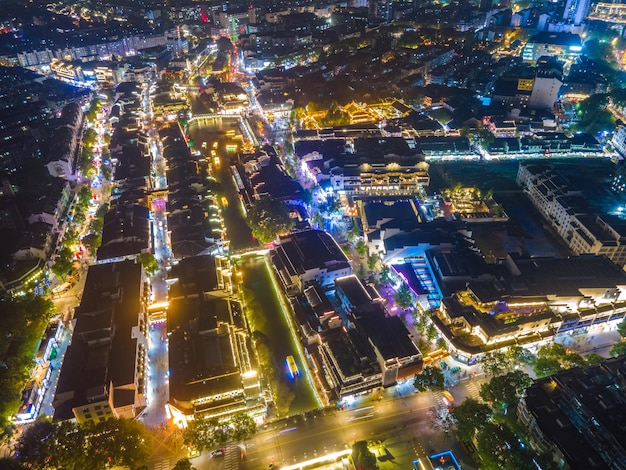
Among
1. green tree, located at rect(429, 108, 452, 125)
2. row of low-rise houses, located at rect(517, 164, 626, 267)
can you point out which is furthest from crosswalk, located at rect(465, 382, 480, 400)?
green tree, located at rect(429, 108, 452, 125)

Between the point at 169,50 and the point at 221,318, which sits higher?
the point at 169,50

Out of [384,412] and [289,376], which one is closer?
[384,412]

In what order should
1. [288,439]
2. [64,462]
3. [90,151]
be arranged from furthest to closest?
[90,151]
[288,439]
[64,462]

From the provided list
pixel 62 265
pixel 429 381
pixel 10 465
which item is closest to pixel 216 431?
pixel 10 465

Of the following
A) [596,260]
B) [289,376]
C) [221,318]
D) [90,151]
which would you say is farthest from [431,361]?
[90,151]

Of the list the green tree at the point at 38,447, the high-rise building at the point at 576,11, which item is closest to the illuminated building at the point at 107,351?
the green tree at the point at 38,447

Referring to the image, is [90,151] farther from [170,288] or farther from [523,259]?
[523,259]
